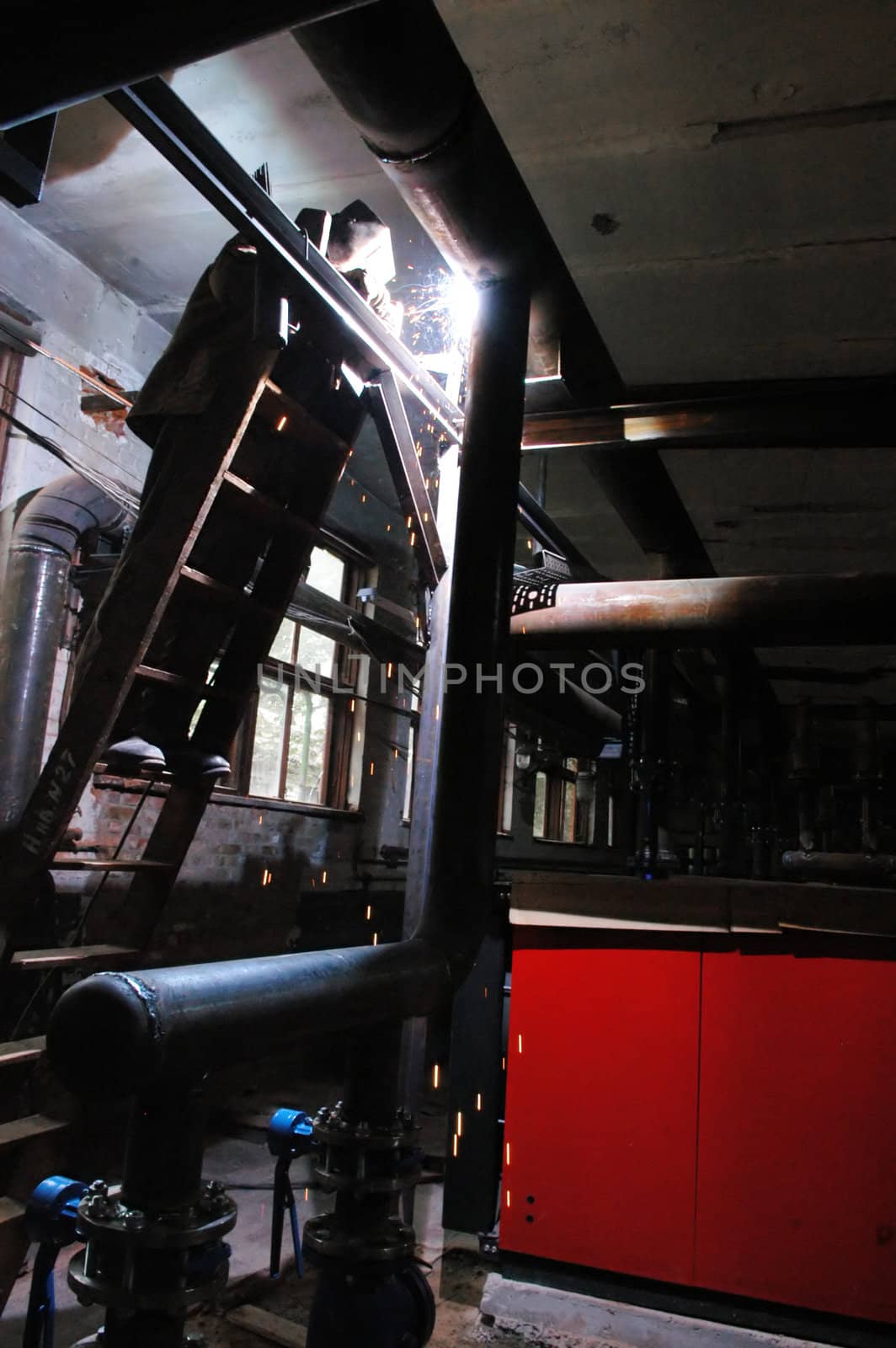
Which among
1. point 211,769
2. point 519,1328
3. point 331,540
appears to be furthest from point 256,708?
point 519,1328

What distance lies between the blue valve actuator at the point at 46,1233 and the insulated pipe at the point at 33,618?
71.0 inches

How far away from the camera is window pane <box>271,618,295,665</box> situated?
5750 millimetres

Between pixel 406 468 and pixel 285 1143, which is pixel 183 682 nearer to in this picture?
pixel 406 468

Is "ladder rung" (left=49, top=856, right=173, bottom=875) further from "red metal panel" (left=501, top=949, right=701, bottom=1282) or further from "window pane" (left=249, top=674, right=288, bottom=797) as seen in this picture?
"window pane" (left=249, top=674, right=288, bottom=797)

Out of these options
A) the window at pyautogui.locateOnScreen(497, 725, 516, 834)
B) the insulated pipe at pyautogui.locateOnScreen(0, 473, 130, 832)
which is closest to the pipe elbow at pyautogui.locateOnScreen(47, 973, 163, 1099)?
the insulated pipe at pyautogui.locateOnScreen(0, 473, 130, 832)

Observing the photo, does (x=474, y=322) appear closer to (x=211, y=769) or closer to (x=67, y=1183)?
(x=211, y=769)

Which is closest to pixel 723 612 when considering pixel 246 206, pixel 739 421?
pixel 739 421

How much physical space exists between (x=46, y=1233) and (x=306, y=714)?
4.67m

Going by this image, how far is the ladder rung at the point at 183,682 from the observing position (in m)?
2.27

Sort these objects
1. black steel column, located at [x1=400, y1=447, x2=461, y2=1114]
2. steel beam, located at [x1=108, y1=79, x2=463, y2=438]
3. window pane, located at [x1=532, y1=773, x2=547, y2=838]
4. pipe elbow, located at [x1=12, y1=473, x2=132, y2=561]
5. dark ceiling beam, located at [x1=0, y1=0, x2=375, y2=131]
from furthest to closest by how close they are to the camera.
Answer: window pane, located at [x1=532, y1=773, x2=547, y2=838]
pipe elbow, located at [x1=12, y1=473, x2=132, y2=561]
black steel column, located at [x1=400, y1=447, x2=461, y2=1114]
steel beam, located at [x1=108, y1=79, x2=463, y2=438]
dark ceiling beam, located at [x1=0, y1=0, x2=375, y2=131]

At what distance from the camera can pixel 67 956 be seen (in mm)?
2295

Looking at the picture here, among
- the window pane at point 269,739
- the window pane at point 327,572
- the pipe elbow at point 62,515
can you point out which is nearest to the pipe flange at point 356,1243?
the pipe elbow at point 62,515

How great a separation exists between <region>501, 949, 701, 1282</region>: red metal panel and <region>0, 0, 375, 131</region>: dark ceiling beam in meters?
2.21

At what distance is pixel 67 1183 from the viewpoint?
5.41ft
